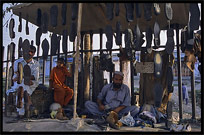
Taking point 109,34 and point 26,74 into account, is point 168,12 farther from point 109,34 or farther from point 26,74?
point 26,74

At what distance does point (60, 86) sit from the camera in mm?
4531

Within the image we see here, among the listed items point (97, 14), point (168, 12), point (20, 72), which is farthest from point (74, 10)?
point (20, 72)

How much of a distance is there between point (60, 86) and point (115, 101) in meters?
1.21

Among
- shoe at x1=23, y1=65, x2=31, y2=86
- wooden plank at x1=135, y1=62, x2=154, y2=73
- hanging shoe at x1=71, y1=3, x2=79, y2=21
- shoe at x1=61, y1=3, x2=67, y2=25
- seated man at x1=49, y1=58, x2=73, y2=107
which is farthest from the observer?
seated man at x1=49, y1=58, x2=73, y2=107

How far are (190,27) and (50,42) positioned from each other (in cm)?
241

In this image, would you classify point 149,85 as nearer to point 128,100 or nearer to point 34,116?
point 128,100

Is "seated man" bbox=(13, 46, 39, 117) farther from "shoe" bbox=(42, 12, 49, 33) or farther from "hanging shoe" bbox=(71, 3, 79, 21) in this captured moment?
"hanging shoe" bbox=(71, 3, 79, 21)

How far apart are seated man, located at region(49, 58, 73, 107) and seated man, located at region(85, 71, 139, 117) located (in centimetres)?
53

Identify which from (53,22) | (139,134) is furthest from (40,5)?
(139,134)

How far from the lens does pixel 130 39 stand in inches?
155

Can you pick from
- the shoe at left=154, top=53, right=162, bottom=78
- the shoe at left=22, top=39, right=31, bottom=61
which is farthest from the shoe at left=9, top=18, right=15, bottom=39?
the shoe at left=154, top=53, right=162, bottom=78

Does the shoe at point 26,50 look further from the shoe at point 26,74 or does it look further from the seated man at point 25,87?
the shoe at point 26,74

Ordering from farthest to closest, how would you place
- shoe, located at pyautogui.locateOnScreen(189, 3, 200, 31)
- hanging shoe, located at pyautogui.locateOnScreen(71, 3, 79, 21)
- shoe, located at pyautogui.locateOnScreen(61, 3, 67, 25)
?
shoe, located at pyautogui.locateOnScreen(61, 3, 67, 25)
hanging shoe, located at pyautogui.locateOnScreen(71, 3, 79, 21)
shoe, located at pyautogui.locateOnScreen(189, 3, 200, 31)

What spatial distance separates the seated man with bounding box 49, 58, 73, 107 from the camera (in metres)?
4.54
